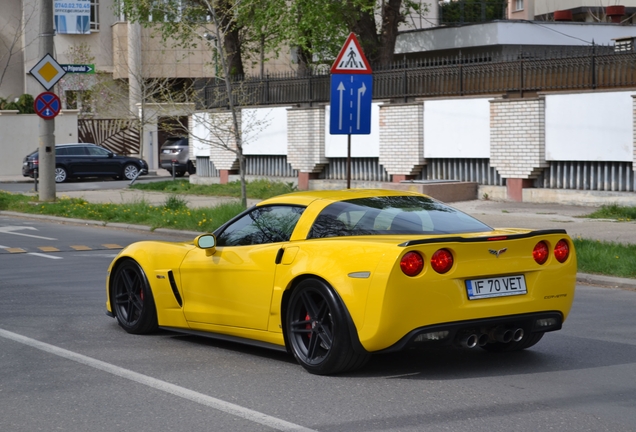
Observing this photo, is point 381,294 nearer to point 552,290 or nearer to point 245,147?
point 552,290

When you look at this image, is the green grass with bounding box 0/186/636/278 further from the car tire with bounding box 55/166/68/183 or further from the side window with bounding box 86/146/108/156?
the side window with bounding box 86/146/108/156

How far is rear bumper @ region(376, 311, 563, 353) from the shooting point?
21.3 ft

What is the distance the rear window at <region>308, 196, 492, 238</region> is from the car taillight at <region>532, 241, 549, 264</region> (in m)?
0.43

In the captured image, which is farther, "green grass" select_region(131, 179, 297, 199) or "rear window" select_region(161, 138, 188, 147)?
"rear window" select_region(161, 138, 188, 147)

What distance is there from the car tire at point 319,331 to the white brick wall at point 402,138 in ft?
58.6

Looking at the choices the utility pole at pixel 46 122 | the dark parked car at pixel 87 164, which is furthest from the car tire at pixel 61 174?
the utility pole at pixel 46 122

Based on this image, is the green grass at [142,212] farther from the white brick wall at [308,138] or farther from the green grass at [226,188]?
the white brick wall at [308,138]

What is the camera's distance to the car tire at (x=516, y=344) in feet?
24.8

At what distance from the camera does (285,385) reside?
6602 mm

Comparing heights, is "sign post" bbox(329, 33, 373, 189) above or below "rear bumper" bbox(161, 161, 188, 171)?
above

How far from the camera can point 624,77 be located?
66.3 feet

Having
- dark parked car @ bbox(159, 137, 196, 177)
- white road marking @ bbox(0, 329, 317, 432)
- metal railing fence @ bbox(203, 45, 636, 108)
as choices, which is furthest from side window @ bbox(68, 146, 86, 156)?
white road marking @ bbox(0, 329, 317, 432)

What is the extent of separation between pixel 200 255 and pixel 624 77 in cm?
1440

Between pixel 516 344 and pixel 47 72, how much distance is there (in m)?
18.0
